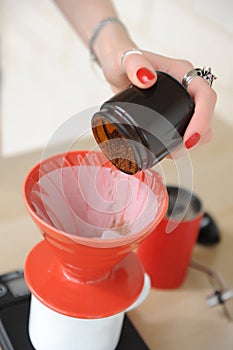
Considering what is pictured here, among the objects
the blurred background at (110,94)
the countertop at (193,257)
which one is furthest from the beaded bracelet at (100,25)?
the countertop at (193,257)

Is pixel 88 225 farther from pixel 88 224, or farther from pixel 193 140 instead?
pixel 193 140

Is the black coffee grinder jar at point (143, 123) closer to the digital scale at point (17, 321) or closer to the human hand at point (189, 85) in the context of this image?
the human hand at point (189, 85)

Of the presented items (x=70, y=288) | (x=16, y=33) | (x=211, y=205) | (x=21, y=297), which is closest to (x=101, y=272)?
(x=70, y=288)

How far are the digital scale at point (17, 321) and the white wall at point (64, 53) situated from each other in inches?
27.8

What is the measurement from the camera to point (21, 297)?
0.86m

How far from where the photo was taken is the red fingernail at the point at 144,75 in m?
0.71

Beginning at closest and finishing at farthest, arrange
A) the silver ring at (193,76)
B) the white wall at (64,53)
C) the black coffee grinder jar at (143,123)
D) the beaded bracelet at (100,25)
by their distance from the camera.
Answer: the black coffee grinder jar at (143,123) < the silver ring at (193,76) < the beaded bracelet at (100,25) < the white wall at (64,53)

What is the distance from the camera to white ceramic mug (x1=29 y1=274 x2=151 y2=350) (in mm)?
739

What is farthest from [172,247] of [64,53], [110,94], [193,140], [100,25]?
[64,53]

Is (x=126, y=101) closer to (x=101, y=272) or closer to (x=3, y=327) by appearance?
(x=101, y=272)

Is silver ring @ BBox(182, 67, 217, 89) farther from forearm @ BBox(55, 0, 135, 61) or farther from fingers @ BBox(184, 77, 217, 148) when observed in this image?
forearm @ BBox(55, 0, 135, 61)

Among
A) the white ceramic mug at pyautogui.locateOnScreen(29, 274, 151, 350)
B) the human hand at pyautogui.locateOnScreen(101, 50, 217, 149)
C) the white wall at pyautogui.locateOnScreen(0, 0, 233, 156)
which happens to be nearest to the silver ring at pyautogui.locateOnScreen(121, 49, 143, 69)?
the human hand at pyautogui.locateOnScreen(101, 50, 217, 149)

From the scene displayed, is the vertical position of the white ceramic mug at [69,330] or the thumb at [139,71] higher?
the thumb at [139,71]

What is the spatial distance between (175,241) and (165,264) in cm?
5
